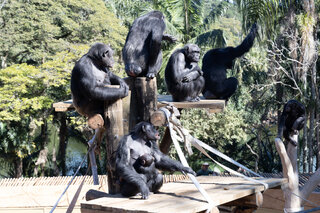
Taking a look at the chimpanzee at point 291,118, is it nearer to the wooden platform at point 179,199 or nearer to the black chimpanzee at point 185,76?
the black chimpanzee at point 185,76

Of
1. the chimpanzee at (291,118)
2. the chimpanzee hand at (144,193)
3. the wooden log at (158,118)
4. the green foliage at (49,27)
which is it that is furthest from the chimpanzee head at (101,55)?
the green foliage at (49,27)

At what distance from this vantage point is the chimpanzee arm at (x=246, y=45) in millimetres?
6770

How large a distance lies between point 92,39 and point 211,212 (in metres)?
12.5

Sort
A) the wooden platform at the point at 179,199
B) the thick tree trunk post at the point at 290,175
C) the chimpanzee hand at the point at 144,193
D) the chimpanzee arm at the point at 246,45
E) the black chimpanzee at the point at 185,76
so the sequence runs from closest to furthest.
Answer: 1. the wooden platform at the point at 179,199
2. the chimpanzee hand at the point at 144,193
3. the black chimpanzee at the point at 185,76
4. the thick tree trunk post at the point at 290,175
5. the chimpanzee arm at the point at 246,45

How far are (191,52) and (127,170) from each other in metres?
2.67

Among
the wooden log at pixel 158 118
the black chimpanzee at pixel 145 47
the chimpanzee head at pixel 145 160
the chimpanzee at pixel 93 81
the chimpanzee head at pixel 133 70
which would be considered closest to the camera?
the chimpanzee head at pixel 145 160

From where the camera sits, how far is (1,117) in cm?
1328

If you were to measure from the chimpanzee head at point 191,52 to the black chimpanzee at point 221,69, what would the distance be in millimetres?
826

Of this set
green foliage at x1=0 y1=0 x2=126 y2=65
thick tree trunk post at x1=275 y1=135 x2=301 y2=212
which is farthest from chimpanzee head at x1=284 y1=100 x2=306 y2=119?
green foliage at x1=0 y1=0 x2=126 y2=65

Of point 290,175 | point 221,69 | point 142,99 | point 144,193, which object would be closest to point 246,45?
point 221,69

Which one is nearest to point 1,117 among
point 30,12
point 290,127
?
point 30,12

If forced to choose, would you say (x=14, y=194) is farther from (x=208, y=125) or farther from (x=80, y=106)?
(x=208, y=125)

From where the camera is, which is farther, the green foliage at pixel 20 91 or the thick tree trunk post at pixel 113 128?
the green foliage at pixel 20 91

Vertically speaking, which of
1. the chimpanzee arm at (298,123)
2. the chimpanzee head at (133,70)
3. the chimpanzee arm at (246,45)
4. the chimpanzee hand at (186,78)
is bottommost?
the chimpanzee arm at (298,123)
